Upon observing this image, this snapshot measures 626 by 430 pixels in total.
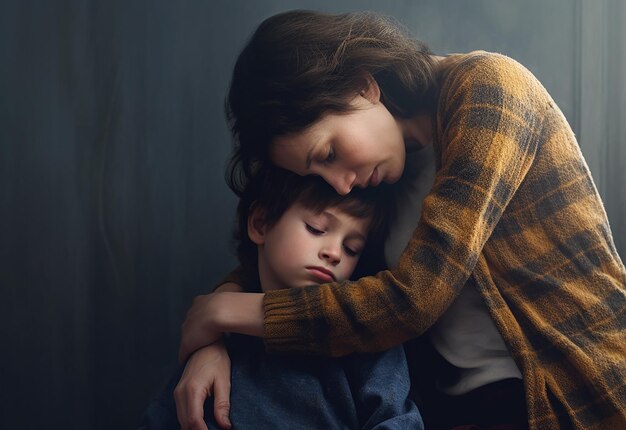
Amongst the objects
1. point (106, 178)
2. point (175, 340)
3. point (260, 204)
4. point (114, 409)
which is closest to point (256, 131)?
point (260, 204)

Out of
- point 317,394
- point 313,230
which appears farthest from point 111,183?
point 317,394

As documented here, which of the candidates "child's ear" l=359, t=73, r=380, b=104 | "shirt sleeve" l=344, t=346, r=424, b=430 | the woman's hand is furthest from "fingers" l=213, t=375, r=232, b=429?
"child's ear" l=359, t=73, r=380, b=104

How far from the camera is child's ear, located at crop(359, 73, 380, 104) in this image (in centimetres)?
112

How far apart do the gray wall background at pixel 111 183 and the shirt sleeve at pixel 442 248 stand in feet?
1.53

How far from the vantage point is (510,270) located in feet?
3.47

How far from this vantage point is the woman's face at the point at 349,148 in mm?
1090

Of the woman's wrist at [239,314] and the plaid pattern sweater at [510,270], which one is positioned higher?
the plaid pattern sweater at [510,270]

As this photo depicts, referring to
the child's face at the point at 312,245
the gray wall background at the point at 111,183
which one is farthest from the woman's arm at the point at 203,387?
the gray wall background at the point at 111,183

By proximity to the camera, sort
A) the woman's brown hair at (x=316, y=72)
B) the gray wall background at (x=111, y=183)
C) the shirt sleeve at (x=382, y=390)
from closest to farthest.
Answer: the shirt sleeve at (x=382, y=390), the woman's brown hair at (x=316, y=72), the gray wall background at (x=111, y=183)

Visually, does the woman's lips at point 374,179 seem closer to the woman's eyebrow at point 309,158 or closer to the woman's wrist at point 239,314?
the woman's eyebrow at point 309,158

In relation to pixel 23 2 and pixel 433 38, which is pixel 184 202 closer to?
pixel 23 2

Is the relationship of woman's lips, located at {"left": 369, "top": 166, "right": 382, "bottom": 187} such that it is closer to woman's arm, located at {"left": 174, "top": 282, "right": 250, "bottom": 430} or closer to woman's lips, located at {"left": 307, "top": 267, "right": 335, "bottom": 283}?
woman's lips, located at {"left": 307, "top": 267, "right": 335, "bottom": 283}

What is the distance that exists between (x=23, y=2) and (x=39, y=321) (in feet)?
1.78

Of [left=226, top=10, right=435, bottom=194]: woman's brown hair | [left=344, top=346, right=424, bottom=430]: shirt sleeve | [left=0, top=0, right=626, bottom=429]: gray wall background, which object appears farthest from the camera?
[left=0, top=0, right=626, bottom=429]: gray wall background
